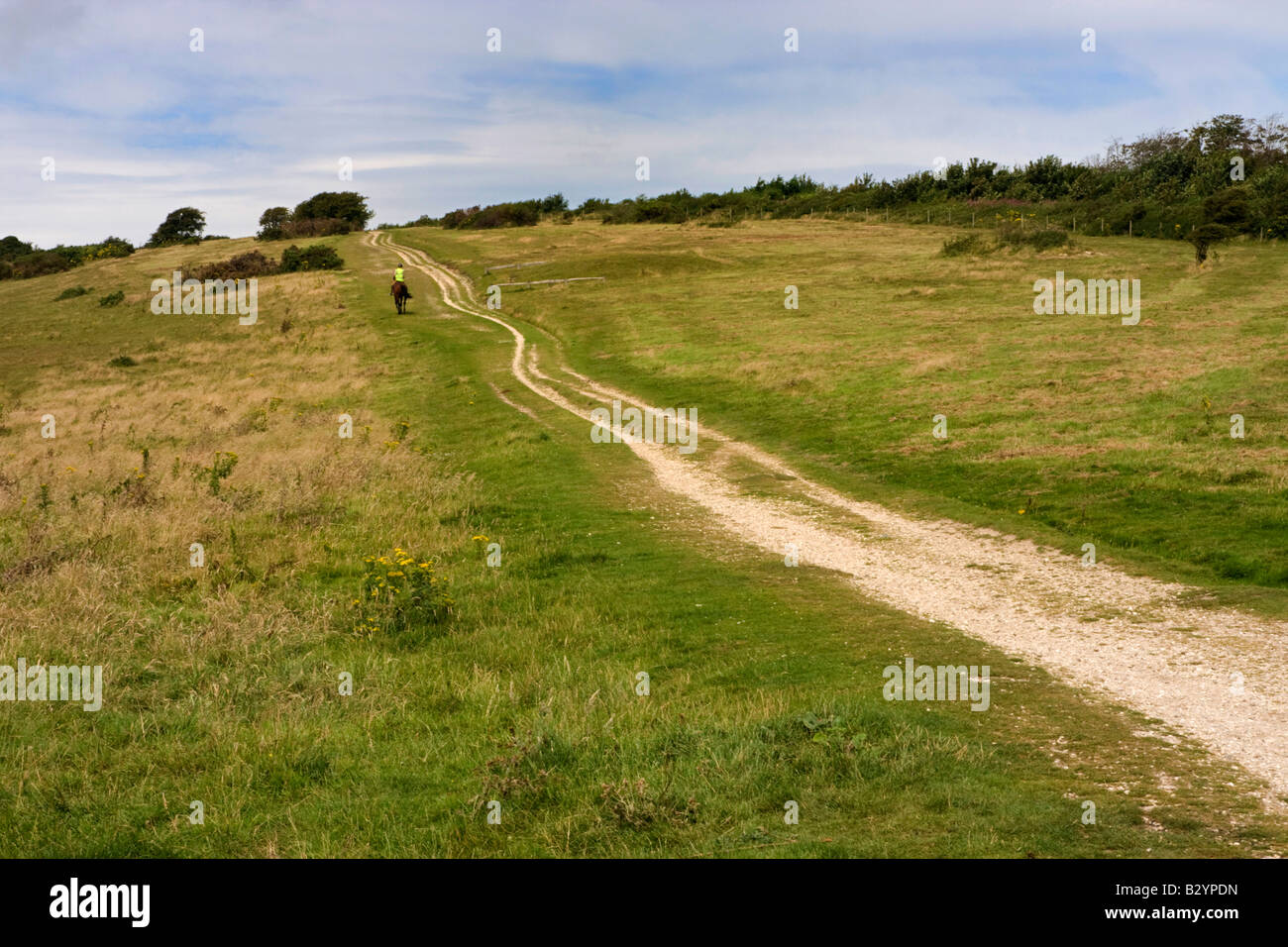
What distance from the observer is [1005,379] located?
29.5 m

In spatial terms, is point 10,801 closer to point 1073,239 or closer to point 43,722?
point 43,722

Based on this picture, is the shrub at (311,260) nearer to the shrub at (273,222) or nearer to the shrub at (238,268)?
the shrub at (238,268)

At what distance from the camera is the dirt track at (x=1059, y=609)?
30.3 ft

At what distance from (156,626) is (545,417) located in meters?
17.6

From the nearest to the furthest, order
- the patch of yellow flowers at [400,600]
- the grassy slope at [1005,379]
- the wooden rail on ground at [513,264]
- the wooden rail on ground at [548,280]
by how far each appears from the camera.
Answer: the patch of yellow flowers at [400,600], the grassy slope at [1005,379], the wooden rail on ground at [548,280], the wooden rail on ground at [513,264]

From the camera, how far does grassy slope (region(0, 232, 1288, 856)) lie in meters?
7.62

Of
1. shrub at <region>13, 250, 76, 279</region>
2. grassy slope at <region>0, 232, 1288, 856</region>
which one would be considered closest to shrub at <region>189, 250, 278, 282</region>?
shrub at <region>13, 250, 76, 279</region>

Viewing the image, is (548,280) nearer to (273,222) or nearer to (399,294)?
(399,294)

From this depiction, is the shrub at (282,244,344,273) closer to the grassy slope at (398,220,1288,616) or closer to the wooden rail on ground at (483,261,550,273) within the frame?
the wooden rail on ground at (483,261,550,273)

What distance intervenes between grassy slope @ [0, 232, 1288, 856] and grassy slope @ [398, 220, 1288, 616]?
551 cm

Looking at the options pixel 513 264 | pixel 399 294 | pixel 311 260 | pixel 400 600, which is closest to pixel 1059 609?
pixel 400 600

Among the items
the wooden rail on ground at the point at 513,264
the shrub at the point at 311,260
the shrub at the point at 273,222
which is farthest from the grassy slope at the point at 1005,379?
the shrub at the point at 273,222

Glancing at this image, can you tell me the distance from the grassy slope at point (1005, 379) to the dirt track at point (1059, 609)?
3.38 feet
